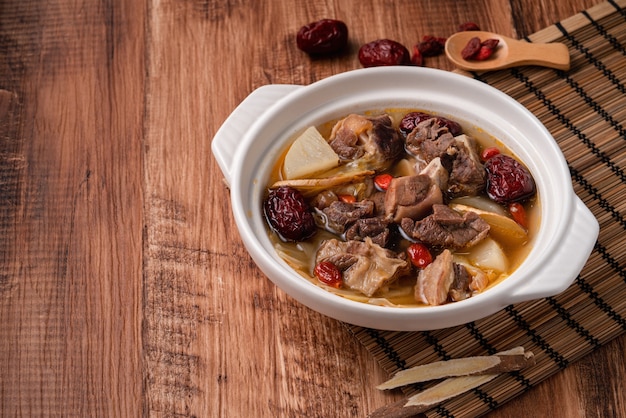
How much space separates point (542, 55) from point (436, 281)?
46.6 inches

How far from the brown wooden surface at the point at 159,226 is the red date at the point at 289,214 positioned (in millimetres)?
309

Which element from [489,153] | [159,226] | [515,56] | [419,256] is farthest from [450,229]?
[159,226]

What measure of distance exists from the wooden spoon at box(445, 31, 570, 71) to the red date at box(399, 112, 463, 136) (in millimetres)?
483

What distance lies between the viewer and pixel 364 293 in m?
2.30

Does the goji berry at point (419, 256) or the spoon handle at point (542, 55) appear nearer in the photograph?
the goji berry at point (419, 256)

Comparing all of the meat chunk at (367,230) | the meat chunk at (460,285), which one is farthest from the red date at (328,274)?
the meat chunk at (460,285)

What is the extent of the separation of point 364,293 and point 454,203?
1.51ft

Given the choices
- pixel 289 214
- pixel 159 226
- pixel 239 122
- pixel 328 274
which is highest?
pixel 239 122

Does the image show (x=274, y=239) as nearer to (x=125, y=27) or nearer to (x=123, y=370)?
(x=123, y=370)

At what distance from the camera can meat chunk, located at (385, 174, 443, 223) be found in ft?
7.86

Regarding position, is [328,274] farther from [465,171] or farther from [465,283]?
[465,171]

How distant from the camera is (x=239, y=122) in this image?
2490 millimetres

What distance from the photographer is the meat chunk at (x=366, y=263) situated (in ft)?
7.52

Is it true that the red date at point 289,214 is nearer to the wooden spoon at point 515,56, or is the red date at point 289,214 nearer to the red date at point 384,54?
the red date at point 384,54
